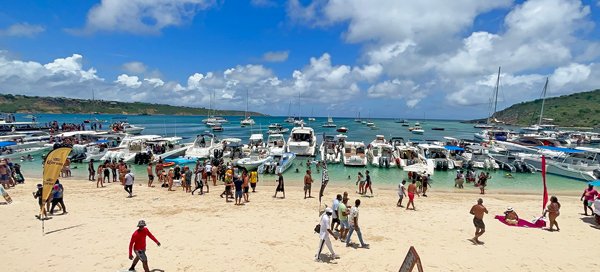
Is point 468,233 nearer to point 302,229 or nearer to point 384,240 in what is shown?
point 384,240

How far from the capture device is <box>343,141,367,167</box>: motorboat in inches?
1226

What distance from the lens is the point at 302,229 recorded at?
12164 mm

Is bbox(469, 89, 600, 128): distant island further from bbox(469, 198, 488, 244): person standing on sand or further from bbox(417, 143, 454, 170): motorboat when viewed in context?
bbox(469, 198, 488, 244): person standing on sand

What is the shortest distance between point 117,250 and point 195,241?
7.35ft

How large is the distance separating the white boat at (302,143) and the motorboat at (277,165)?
10.7 ft

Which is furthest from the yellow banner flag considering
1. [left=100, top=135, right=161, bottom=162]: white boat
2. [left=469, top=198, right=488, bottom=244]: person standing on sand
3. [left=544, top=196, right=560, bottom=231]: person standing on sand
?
[left=100, top=135, right=161, bottom=162]: white boat

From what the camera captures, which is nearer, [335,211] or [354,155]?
[335,211]

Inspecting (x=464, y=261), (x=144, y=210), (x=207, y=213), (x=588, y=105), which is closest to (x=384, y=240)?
(x=464, y=261)

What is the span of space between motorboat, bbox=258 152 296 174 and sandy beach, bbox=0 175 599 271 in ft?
31.9

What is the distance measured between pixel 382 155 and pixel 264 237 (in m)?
24.9

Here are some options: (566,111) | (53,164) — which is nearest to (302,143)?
(53,164)

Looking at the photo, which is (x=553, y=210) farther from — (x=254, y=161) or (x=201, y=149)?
(x=201, y=149)

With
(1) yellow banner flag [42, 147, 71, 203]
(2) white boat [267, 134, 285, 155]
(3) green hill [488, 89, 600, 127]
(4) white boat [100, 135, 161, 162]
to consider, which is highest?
(3) green hill [488, 89, 600, 127]

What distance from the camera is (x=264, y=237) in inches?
443
